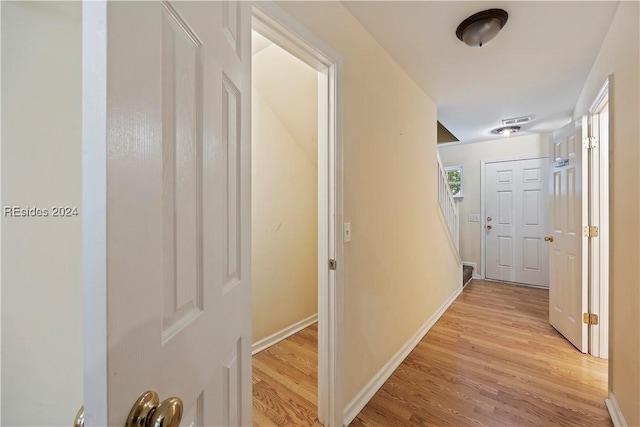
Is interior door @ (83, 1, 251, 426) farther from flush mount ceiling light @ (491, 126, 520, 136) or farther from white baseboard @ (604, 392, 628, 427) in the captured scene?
flush mount ceiling light @ (491, 126, 520, 136)

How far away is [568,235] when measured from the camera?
94.8 inches

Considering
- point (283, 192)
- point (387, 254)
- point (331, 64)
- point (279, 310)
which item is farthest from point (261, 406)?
point (331, 64)

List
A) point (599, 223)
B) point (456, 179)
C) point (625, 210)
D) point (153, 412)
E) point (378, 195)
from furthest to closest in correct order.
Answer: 1. point (456, 179)
2. point (599, 223)
3. point (378, 195)
4. point (625, 210)
5. point (153, 412)

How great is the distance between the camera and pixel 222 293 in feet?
2.06

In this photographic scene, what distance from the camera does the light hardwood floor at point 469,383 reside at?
1.52 meters

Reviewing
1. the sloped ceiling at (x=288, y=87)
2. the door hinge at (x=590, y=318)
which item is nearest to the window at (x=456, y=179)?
the door hinge at (x=590, y=318)

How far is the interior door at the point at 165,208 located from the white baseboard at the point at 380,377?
104 cm

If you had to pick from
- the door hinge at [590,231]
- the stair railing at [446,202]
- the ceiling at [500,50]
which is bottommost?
the door hinge at [590,231]

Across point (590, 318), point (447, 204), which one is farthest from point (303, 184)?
point (590, 318)

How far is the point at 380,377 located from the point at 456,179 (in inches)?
158

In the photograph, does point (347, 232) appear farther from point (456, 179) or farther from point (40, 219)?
point (456, 179)

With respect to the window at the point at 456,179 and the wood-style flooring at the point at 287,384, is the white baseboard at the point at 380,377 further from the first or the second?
the window at the point at 456,179

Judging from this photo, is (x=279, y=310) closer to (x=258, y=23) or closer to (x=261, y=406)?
(x=261, y=406)

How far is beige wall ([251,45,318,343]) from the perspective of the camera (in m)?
2.12
